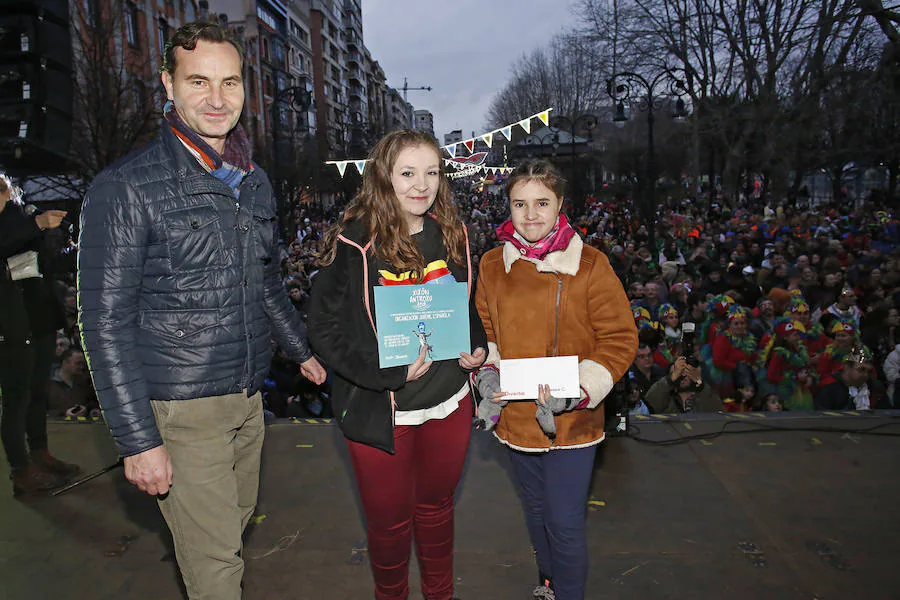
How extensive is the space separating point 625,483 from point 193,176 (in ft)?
11.7

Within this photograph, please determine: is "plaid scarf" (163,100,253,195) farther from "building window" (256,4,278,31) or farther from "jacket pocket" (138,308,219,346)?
"building window" (256,4,278,31)

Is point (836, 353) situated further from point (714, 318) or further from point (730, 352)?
point (714, 318)

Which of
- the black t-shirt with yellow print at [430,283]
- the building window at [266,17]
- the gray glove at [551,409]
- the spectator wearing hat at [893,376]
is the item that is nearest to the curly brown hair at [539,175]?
the black t-shirt with yellow print at [430,283]

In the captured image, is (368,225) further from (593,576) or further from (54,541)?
(54,541)

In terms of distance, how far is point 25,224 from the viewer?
13.0 feet

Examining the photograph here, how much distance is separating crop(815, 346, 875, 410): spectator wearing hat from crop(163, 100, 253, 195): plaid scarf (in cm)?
574

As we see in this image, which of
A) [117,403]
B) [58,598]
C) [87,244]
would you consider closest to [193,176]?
[87,244]

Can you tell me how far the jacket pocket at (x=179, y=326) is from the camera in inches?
81.7

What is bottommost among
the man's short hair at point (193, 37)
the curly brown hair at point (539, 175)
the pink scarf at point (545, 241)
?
the pink scarf at point (545, 241)

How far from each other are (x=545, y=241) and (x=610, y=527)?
2.10m

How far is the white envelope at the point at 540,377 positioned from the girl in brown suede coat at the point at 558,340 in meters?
0.04

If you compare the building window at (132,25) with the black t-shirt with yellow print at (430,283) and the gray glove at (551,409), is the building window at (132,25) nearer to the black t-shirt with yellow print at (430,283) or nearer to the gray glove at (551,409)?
the black t-shirt with yellow print at (430,283)

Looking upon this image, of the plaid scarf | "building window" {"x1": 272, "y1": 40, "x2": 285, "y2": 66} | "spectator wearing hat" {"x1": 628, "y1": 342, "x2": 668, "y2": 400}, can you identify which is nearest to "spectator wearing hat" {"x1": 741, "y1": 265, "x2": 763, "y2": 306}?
"spectator wearing hat" {"x1": 628, "y1": 342, "x2": 668, "y2": 400}

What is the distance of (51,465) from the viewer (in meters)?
4.54
